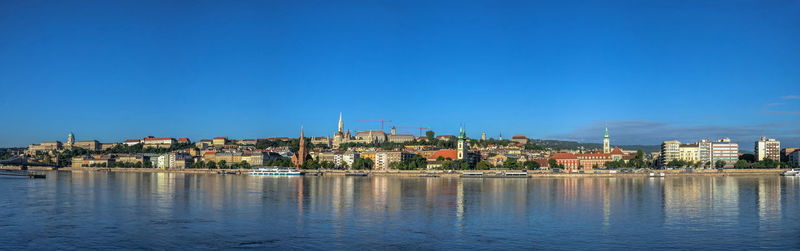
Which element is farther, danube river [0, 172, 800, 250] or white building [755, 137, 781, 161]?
white building [755, 137, 781, 161]

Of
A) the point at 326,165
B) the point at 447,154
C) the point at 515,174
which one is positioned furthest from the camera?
the point at 447,154

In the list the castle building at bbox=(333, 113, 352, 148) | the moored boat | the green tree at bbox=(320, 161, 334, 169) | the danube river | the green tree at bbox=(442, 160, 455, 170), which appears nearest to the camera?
the danube river

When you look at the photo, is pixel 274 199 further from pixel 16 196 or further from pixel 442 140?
pixel 442 140

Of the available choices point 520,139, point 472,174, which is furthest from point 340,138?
point 472,174

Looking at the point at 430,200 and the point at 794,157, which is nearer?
the point at 430,200

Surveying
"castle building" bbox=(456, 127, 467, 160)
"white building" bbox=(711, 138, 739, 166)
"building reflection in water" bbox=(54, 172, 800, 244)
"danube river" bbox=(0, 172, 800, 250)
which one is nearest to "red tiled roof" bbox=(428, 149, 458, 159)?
"castle building" bbox=(456, 127, 467, 160)

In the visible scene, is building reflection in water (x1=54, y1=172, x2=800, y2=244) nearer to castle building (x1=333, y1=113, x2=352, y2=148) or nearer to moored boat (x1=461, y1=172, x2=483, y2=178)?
moored boat (x1=461, y1=172, x2=483, y2=178)

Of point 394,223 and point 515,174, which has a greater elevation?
point 394,223

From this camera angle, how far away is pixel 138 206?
2248 cm

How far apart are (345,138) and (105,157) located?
35.3 m

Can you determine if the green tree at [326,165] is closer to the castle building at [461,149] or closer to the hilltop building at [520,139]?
the castle building at [461,149]

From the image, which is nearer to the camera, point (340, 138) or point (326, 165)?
point (326, 165)

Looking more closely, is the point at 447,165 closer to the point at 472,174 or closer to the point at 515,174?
the point at 472,174

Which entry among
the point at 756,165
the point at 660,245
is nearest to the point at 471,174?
the point at 756,165
